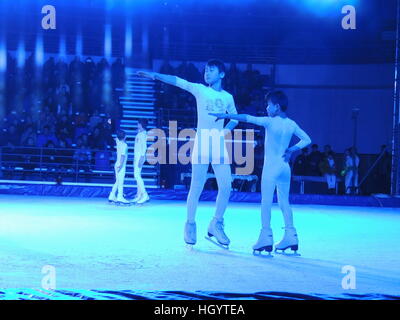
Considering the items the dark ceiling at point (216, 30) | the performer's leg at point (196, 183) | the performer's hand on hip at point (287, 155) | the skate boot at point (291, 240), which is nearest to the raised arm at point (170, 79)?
the performer's leg at point (196, 183)

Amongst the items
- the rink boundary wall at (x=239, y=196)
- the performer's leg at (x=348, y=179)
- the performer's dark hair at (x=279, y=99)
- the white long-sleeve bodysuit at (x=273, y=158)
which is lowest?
the rink boundary wall at (x=239, y=196)

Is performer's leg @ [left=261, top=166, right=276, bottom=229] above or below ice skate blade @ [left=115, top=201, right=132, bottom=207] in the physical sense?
above

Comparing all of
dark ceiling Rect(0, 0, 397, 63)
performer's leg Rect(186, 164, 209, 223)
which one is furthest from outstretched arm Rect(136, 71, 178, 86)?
dark ceiling Rect(0, 0, 397, 63)

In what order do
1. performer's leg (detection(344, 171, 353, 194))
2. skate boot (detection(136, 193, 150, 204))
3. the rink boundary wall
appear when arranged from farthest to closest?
performer's leg (detection(344, 171, 353, 194))
the rink boundary wall
skate boot (detection(136, 193, 150, 204))

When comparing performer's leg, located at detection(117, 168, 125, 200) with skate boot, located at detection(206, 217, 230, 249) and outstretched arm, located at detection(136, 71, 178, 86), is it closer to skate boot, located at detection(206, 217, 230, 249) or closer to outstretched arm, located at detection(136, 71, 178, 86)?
skate boot, located at detection(206, 217, 230, 249)

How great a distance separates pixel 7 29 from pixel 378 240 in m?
14.9

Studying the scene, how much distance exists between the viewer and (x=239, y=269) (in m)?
4.94

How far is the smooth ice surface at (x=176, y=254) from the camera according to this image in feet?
14.2

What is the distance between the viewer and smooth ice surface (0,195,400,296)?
4320 mm

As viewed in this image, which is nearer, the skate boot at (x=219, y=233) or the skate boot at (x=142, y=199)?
the skate boot at (x=219, y=233)

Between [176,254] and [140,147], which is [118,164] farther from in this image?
[176,254]

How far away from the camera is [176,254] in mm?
5688

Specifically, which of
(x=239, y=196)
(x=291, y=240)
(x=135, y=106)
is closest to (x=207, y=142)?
(x=291, y=240)

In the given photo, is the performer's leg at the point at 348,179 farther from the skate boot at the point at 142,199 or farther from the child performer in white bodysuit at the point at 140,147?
the child performer in white bodysuit at the point at 140,147
